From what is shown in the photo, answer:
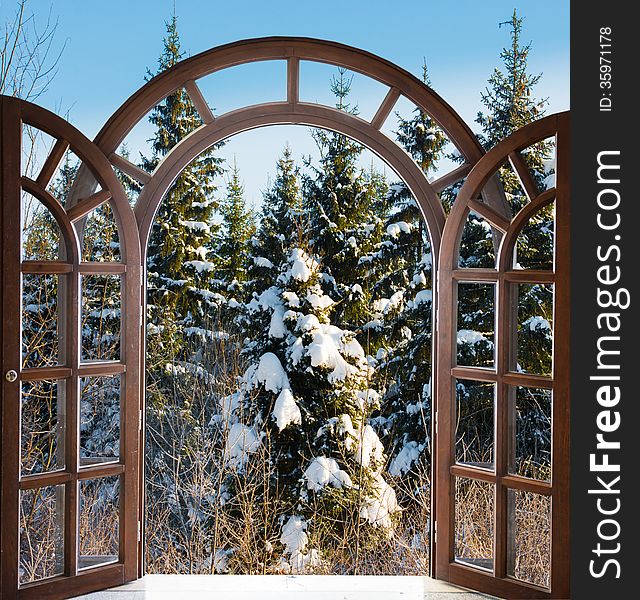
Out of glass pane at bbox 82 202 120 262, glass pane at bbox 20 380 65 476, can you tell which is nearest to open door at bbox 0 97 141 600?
glass pane at bbox 20 380 65 476

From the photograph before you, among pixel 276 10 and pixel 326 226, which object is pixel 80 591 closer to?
pixel 326 226

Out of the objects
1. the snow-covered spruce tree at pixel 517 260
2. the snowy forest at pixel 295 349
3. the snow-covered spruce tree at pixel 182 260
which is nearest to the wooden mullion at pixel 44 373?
the snowy forest at pixel 295 349

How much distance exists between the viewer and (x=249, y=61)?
325cm

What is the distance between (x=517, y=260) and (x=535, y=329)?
628mm

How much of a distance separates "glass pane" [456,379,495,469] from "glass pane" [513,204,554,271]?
1.07 metres

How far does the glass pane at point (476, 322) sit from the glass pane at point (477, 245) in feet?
0.64

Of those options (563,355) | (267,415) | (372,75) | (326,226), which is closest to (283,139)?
(326,226)

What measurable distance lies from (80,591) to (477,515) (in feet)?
9.64

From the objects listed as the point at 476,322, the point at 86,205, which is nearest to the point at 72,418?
the point at 86,205

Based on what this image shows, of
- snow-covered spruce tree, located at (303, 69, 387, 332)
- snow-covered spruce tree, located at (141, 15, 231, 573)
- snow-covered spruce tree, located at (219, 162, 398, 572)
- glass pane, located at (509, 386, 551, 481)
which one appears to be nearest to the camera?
glass pane, located at (509, 386, 551, 481)

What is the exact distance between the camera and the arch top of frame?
3.22 meters

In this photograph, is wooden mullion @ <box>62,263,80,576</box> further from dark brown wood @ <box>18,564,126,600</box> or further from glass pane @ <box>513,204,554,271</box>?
glass pane @ <box>513,204,554,271</box>

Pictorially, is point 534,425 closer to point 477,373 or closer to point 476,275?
point 477,373

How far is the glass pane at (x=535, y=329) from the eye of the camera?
4.67m
